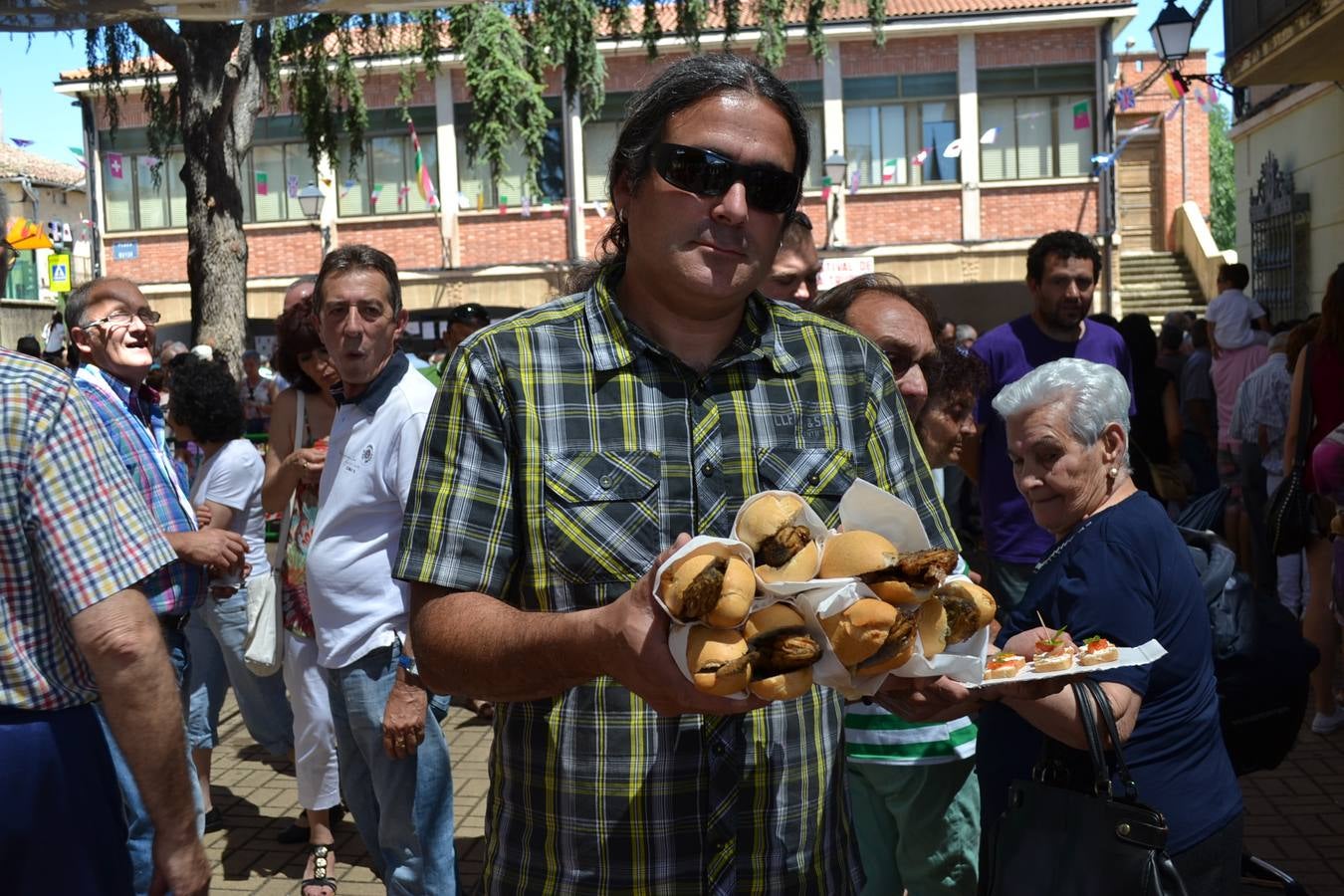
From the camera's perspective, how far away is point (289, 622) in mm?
4816

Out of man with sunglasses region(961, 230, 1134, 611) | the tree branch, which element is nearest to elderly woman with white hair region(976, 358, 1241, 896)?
man with sunglasses region(961, 230, 1134, 611)

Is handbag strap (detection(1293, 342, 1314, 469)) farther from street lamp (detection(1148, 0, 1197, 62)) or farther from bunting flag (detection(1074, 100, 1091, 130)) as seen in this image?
bunting flag (detection(1074, 100, 1091, 130))

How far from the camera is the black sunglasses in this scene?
1.94 meters

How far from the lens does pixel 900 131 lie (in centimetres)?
2956

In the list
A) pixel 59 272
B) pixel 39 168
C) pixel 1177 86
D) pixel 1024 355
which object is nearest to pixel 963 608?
pixel 1024 355

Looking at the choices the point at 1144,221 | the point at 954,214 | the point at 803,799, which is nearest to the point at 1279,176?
the point at 954,214

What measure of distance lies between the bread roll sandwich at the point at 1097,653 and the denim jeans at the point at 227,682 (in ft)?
12.6

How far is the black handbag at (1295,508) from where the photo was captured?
6.13 metres

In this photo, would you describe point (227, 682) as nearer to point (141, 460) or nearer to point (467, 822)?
point (467, 822)

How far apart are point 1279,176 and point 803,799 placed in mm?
18573

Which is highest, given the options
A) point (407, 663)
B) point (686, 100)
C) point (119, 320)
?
point (686, 100)

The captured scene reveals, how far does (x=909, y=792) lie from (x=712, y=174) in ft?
6.69

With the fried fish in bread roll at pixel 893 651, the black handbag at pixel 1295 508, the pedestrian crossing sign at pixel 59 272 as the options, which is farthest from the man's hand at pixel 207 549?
the pedestrian crossing sign at pixel 59 272

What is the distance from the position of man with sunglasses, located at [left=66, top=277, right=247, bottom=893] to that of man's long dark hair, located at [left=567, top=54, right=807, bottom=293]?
5.96 feet
